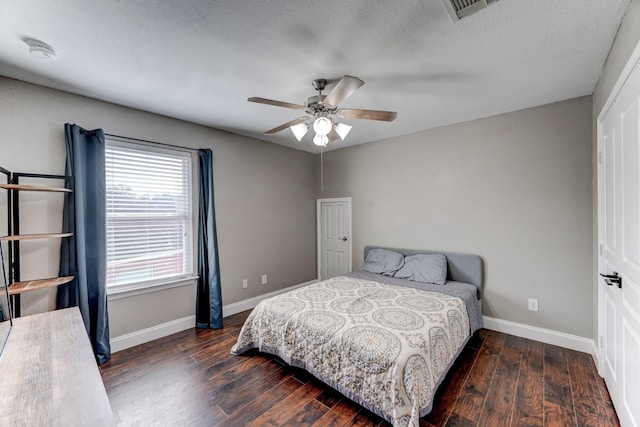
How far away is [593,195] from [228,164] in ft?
13.1

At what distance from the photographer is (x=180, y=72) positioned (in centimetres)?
219

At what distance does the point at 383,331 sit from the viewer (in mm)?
2080

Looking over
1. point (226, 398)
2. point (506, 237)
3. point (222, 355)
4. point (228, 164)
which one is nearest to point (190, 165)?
point (228, 164)

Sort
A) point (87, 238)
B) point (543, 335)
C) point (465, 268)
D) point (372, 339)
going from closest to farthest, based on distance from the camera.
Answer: point (372, 339), point (87, 238), point (543, 335), point (465, 268)

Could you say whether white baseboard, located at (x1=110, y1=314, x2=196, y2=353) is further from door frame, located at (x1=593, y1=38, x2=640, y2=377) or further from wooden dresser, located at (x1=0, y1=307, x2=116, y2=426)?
door frame, located at (x1=593, y1=38, x2=640, y2=377)

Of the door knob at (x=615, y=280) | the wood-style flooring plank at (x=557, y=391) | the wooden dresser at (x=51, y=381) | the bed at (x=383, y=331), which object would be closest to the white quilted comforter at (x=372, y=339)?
the bed at (x=383, y=331)

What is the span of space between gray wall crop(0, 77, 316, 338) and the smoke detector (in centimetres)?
74

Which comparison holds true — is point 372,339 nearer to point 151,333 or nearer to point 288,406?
point 288,406

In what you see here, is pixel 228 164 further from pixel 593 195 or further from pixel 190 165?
pixel 593 195

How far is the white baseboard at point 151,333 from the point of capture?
281 centimetres

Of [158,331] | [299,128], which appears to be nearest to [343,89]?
[299,128]

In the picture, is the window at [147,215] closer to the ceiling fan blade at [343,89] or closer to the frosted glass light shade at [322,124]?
the frosted glass light shade at [322,124]

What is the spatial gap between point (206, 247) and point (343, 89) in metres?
2.51

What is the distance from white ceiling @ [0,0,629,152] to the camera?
1.54 m
